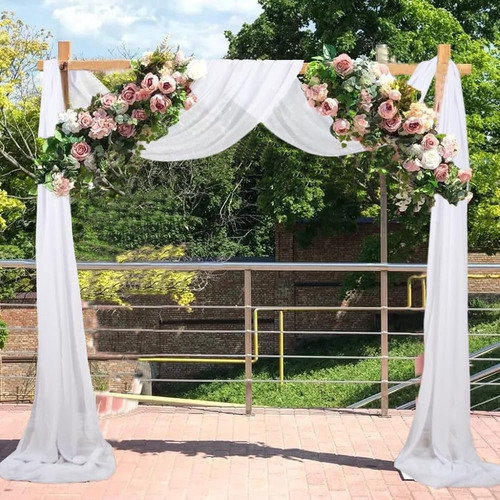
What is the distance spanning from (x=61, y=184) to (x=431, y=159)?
5.52 feet

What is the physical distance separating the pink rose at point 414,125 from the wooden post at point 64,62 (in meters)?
1.70

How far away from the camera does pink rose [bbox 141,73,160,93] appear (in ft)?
12.6

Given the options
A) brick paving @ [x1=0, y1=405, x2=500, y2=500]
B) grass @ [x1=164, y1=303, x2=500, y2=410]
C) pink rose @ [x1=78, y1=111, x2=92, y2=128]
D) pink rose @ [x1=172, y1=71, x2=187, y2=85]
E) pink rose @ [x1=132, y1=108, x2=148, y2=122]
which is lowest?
grass @ [x1=164, y1=303, x2=500, y2=410]

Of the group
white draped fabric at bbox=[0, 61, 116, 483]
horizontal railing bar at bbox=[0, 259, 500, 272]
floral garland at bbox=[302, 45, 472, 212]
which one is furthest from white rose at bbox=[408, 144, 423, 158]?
white draped fabric at bbox=[0, 61, 116, 483]

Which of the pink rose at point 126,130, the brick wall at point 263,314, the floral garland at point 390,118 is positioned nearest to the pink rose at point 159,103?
the pink rose at point 126,130

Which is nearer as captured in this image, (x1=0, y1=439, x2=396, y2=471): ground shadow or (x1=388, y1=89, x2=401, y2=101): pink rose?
(x1=388, y1=89, x2=401, y2=101): pink rose

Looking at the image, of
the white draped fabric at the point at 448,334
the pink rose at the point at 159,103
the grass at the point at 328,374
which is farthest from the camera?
the grass at the point at 328,374

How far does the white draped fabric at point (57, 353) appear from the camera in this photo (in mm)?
4074

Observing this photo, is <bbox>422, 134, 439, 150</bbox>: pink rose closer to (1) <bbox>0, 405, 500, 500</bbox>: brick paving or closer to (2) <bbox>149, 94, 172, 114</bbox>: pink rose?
(2) <bbox>149, 94, 172, 114</bbox>: pink rose

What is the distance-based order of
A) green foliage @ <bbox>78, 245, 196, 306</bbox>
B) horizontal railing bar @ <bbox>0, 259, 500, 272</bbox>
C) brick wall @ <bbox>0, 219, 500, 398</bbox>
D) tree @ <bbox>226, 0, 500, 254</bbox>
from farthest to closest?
brick wall @ <bbox>0, 219, 500, 398</bbox>, green foliage @ <bbox>78, 245, 196, 306</bbox>, tree @ <bbox>226, 0, 500, 254</bbox>, horizontal railing bar @ <bbox>0, 259, 500, 272</bbox>

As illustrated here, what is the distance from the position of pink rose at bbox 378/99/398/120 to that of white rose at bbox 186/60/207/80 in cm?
86

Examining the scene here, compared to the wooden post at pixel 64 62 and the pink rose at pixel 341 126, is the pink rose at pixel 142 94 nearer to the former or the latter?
the wooden post at pixel 64 62

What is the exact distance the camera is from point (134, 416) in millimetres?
5000

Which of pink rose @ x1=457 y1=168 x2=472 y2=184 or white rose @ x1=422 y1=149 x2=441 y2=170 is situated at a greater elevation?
white rose @ x1=422 y1=149 x2=441 y2=170
